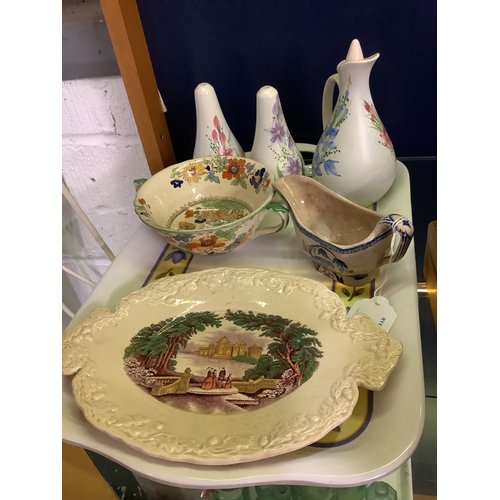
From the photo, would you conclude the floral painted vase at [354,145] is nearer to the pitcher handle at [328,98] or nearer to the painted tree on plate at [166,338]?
the pitcher handle at [328,98]

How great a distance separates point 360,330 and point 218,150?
1.07ft

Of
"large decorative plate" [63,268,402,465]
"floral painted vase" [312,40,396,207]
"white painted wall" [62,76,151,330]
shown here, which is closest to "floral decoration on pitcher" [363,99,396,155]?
"floral painted vase" [312,40,396,207]

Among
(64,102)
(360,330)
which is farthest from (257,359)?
(64,102)

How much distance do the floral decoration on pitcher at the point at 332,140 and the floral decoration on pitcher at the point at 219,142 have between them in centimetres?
13

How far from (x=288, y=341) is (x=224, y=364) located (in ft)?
0.19

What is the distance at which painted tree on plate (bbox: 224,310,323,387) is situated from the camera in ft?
1.23

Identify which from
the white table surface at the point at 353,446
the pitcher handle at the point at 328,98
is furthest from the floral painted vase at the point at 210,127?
the white table surface at the point at 353,446

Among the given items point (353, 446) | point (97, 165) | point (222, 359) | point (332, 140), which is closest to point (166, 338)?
point (222, 359)

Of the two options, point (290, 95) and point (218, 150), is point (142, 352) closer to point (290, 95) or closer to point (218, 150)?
point (218, 150)

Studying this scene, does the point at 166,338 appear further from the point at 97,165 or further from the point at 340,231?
the point at 97,165

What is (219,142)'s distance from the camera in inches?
23.8

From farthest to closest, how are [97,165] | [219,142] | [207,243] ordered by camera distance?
[97,165]
[219,142]
[207,243]

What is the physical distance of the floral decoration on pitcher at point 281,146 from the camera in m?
0.57

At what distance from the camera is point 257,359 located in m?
0.40
